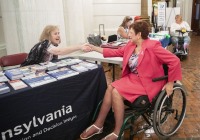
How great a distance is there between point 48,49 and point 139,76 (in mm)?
997

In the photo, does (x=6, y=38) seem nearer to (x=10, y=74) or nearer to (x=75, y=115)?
(x=10, y=74)

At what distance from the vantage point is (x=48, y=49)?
225 centimetres

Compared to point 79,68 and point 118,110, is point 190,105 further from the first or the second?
point 79,68

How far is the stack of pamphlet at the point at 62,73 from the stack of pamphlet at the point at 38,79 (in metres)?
0.05

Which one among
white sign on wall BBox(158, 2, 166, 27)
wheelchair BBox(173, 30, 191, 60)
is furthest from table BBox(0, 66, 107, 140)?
white sign on wall BBox(158, 2, 166, 27)

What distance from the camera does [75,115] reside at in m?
2.03

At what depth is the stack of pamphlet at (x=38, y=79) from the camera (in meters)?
1.72

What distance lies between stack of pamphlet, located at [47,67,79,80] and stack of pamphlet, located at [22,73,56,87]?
0.05 metres

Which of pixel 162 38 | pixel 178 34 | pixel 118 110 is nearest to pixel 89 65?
pixel 118 110

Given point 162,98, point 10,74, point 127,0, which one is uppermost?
point 127,0

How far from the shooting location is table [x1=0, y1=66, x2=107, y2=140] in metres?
1.57

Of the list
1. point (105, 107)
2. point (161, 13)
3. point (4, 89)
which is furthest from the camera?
point (161, 13)

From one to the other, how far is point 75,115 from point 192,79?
2761mm

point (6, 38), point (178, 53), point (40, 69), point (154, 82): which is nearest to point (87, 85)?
point (40, 69)
